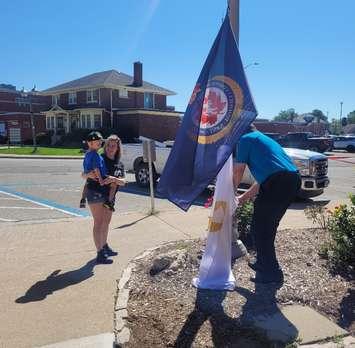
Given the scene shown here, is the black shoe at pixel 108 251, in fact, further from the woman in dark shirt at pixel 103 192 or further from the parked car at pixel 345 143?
the parked car at pixel 345 143

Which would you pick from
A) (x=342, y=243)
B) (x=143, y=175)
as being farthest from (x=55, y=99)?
(x=342, y=243)

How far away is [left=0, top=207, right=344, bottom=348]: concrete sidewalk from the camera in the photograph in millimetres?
4258

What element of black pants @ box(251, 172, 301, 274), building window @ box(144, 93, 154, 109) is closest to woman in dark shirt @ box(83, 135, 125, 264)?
black pants @ box(251, 172, 301, 274)

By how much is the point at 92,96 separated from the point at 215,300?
48.6 metres

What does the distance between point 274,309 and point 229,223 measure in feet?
3.12

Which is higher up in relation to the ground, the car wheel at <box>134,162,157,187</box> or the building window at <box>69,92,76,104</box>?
the building window at <box>69,92,76,104</box>

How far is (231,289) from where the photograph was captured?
4801 millimetres

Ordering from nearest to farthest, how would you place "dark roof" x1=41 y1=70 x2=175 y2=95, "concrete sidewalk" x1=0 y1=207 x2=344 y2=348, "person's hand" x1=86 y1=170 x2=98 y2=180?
"concrete sidewalk" x1=0 y1=207 x2=344 y2=348, "person's hand" x1=86 y1=170 x2=98 y2=180, "dark roof" x1=41 y1=70 x2=175 y2=95

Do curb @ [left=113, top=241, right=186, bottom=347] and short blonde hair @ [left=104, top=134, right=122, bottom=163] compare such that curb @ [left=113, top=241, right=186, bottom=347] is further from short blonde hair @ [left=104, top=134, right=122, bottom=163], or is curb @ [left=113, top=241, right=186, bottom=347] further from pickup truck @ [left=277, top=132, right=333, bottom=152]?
pickup truck @ [left=277, top=132, right=333, bottom=152]

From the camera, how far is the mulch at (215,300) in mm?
3951

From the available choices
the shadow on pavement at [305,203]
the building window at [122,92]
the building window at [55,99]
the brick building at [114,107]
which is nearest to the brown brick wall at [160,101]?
the brick building at [114,107]

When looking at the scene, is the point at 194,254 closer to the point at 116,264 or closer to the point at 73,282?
the point at 116,264

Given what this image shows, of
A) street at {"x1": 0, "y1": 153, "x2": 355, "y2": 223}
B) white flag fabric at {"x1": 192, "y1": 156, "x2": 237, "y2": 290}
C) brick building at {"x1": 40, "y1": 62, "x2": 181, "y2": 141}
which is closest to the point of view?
white flag fabric at {"x1": 192, "y1": 156, "x2": 237, "y2": 290}

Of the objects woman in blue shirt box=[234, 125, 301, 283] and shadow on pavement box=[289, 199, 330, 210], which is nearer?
woman in blue shirt box=[234, 125, 301, 283]
